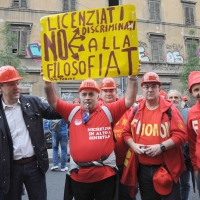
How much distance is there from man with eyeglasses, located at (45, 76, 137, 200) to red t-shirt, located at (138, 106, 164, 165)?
0.28 meters

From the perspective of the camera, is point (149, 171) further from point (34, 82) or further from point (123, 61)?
point (34, 82)

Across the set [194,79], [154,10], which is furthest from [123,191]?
[154,10]

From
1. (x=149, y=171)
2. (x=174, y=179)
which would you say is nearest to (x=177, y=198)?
(x=174, y=179)

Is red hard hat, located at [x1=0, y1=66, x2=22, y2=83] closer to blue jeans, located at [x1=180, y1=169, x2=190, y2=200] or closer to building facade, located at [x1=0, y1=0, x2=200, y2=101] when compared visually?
blue jeans, located at [x1=180, y1=169, x2=190, y2=200]

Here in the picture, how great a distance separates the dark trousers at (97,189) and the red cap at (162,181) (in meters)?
0.44

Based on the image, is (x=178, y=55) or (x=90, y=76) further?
(x=178, y=55)

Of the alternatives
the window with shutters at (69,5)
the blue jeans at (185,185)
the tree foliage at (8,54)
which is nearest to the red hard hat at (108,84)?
the blue jeans at (185,185)

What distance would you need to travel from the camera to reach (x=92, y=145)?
8.82ft

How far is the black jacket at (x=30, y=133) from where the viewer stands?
108 inches

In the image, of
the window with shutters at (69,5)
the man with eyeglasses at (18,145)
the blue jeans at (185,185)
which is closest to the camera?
the man with eyeglasses at (18,145)

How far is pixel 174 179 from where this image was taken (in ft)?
9.02

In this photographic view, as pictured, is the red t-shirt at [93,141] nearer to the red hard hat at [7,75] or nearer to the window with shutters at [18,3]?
the red hard hat at [7,75]

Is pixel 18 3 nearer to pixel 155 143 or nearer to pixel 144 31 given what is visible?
pixel 144 31

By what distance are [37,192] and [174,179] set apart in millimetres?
1497
